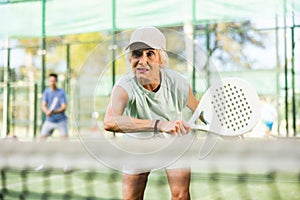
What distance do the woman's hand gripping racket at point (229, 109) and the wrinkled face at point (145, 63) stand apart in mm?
208

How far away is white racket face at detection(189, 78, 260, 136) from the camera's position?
2127 mm

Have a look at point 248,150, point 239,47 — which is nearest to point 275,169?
point 248,150

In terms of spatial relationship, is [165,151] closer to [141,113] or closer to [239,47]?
[141,113]

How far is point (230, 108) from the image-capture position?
2178mm

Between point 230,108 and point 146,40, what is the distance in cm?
41

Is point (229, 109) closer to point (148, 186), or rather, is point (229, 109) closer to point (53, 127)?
point (148, 186)

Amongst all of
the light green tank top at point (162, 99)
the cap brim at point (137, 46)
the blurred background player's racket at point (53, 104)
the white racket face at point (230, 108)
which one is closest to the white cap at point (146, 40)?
the cap brim at point (137, 46)

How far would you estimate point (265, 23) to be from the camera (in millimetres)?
8273

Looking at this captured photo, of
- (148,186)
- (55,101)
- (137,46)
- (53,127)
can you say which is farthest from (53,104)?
(137,46)

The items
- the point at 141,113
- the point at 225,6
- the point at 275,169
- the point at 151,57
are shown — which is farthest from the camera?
the point at 225,6

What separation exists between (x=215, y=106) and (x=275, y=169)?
0.40m

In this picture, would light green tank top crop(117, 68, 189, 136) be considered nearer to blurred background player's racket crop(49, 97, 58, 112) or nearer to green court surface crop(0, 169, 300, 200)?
green court surface crop(0, 169, 300, 200)

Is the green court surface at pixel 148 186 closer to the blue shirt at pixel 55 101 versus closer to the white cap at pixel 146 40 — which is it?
the blue shirt at pixel 55 101

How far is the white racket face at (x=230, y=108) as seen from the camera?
6.98ft
